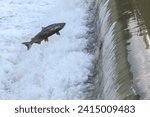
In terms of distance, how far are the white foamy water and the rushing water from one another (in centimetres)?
28

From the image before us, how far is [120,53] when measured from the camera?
21.5 ft

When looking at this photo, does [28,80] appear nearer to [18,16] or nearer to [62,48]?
[62,48]

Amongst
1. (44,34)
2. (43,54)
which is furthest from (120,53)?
(43,54)

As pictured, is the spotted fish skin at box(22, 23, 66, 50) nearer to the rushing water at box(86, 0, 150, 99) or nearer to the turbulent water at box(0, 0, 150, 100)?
the turbulent water at box(0, 0, 150, 100)

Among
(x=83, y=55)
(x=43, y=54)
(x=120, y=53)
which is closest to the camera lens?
(x=120, y=53)

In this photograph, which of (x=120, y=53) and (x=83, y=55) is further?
(x=83, y=55)

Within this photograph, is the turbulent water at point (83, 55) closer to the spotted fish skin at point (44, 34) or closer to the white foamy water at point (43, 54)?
the white foamy water at point (43, 54)

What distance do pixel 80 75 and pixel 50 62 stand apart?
25.7 inches

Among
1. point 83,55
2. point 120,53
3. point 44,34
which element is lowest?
point 120,53

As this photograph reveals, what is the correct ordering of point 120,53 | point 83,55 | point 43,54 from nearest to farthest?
point 120,53
point 83,55
point 43,54

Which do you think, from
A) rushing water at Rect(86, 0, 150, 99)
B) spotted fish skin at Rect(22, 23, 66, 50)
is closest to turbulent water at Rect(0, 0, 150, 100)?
rushing water at Rect(86, 0, 150, 99)

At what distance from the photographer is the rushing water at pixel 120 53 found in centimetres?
584

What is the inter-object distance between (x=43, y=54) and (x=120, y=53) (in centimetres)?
207

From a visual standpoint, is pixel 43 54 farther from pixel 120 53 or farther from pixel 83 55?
pixel 120 53
